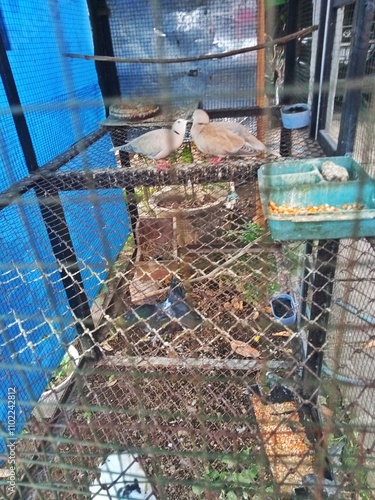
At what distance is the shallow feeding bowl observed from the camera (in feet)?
5.72

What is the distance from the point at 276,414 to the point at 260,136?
1575mm

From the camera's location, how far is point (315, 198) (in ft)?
3.72

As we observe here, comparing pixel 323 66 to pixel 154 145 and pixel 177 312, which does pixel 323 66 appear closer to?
pixel 154 145

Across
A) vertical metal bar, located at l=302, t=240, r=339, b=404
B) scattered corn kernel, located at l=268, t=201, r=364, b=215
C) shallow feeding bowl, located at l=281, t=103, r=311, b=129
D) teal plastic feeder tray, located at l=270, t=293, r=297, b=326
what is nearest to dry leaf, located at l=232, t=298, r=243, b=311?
teal plastic feeder tray, located at l=270, t=293, r=297, b=326

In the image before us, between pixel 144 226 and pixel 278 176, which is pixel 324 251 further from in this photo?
pixel 144 226

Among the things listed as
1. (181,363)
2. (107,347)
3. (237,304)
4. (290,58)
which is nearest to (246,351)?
(237,304)

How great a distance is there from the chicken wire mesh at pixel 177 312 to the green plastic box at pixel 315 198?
1.8 inches

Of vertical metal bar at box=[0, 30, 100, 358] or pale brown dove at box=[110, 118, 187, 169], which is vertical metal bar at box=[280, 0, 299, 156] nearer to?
pale brown dove at box=[110, 118, 187, 169]

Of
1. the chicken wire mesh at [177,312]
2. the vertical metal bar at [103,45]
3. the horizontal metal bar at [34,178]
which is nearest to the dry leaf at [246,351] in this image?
the chicken wire mesh at [177,312]

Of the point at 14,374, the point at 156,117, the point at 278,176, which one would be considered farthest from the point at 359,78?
the point at 14,374

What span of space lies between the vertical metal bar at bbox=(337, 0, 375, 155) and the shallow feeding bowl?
21.7 inches

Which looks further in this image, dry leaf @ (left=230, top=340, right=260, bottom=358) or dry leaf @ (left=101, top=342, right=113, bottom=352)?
dry leaf @ (left=101, top=342, right=113, bottom=352)

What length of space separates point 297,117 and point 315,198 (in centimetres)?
78

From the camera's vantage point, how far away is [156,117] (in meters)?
2.29
